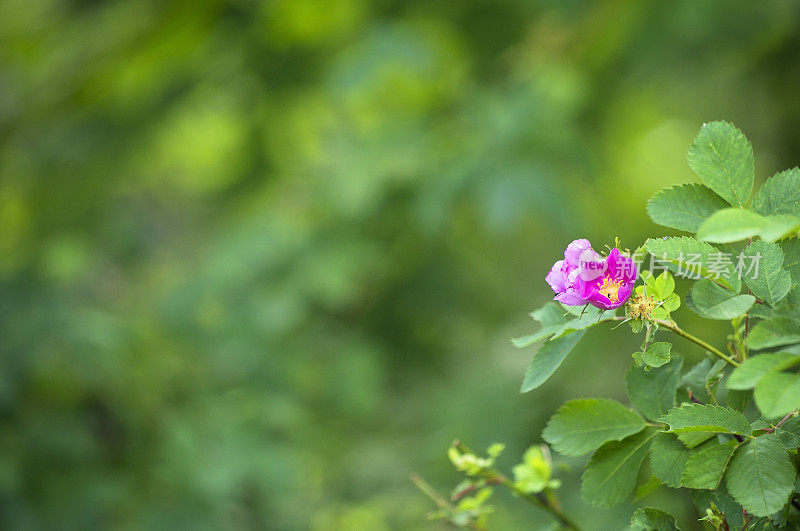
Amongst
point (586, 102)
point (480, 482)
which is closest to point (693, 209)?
point (480, 482)

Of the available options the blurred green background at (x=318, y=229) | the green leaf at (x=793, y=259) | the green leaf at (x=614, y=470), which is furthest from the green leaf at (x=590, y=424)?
the blurred green background at (x=318, y=229)

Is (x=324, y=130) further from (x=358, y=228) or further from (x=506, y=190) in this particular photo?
(x=506, y=190)

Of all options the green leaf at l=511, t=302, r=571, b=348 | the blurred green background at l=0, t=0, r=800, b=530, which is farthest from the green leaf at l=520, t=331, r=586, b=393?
the blurred green background at l=0, t=0, r=800, b=530

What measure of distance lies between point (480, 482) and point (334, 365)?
171 centimetres

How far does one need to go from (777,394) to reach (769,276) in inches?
3.5

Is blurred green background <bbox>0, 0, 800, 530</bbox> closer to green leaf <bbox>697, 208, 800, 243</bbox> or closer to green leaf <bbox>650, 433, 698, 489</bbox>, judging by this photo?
green leaf <bbox>650, 433, 698, 489</bbox>

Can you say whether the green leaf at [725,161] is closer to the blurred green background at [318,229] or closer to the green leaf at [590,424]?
the green leaf at [590,424]

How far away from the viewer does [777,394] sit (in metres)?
0.35

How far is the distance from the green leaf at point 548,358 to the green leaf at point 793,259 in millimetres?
117

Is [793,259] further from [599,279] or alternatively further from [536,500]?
[536,500]

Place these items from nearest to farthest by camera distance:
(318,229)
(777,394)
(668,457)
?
(777,394)
(668,457)
(318,229)

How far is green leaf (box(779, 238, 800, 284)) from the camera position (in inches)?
17.0

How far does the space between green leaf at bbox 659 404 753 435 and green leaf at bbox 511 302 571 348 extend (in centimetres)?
8

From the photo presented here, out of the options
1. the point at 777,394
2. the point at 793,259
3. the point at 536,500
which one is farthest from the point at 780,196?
the point at 536,500
